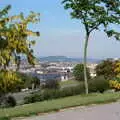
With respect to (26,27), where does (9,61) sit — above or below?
below

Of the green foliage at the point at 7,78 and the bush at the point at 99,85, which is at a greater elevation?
the green foliage at the point at 7,78

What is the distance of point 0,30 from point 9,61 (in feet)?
4.73

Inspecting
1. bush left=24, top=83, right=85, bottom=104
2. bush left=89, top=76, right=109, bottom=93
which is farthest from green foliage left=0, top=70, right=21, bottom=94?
bush left=89, top=76, right=109, bottom=93

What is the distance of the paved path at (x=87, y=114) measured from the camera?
14.8 metres

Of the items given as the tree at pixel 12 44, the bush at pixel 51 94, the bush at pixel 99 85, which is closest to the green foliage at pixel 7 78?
the tree at pixel 12 44

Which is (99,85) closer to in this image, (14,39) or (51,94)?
(51,94)

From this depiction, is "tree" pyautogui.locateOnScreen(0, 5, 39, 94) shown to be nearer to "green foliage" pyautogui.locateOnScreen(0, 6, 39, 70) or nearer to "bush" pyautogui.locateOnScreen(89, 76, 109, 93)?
"green foliage" pyautogui.locateOnScreen(0, 6, 39, 70)

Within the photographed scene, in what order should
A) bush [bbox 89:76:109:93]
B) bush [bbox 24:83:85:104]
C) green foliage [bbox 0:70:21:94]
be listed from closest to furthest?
green foliage [bbox 0:70:21:94] < bush [bbox 24:83:85:104] < bush [bbox 89:76:109:93]

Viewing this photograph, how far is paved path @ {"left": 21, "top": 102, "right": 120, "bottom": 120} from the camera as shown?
48.7 feet

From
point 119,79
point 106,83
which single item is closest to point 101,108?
point 119,79

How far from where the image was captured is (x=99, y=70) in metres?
62.7

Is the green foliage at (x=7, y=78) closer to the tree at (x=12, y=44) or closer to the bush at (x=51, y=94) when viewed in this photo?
the tree at (x=12, y=44)

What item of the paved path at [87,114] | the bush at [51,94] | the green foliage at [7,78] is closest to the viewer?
the paved path at [87,114]

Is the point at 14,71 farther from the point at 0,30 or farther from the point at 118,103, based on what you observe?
the point at 118,103
